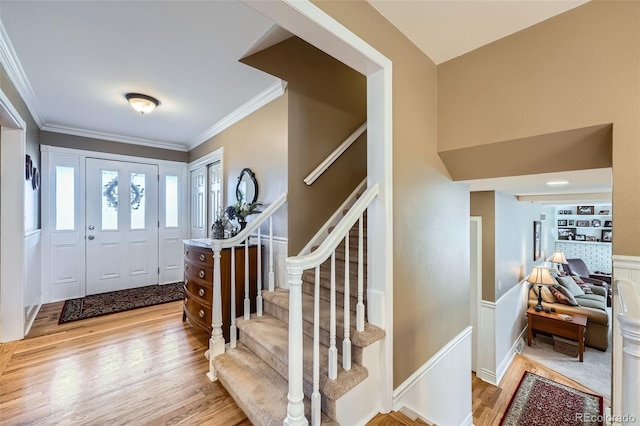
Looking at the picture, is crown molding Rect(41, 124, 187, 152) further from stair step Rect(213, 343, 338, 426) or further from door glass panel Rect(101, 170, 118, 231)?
stair step Rect(213, 343, 338, 426)

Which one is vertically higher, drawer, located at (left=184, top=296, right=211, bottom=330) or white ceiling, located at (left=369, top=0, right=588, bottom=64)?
white ceiling, located at (left=369, top=0, right=588, bottom=64)

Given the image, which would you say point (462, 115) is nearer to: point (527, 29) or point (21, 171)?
point (527, 29)

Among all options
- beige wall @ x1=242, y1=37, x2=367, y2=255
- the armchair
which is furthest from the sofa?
beige wall @ x1=242, y1=37, x2=367, y2=255

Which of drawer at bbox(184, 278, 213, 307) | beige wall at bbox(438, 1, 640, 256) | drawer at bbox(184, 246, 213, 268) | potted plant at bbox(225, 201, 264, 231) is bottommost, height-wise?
drawer at bbox(184, 278, 213, 307)

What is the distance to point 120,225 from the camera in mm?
4332

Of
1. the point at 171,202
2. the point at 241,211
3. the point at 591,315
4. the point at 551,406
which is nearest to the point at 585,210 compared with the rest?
the point at 591,315

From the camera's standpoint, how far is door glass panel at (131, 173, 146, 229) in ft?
14.6

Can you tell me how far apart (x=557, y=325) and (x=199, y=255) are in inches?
229

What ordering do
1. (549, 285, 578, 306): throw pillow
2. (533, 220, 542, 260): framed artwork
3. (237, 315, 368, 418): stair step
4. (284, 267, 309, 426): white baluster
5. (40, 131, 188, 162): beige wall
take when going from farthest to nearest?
(533, 220, 542, 260): framed artwork < (549, 285, 578, 306): throw pillow < (40, 131, 188, 162): beige wall < (237, 315, 368, 418): stair step < (284, 267, 309, 426): white baluster

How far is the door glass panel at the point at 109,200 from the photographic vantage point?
13.8 feet

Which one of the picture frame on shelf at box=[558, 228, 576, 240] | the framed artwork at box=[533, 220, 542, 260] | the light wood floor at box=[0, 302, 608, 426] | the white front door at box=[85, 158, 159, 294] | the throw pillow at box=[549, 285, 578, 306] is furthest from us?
the picture frame on shelf at box=[558, 228, 576, 240]

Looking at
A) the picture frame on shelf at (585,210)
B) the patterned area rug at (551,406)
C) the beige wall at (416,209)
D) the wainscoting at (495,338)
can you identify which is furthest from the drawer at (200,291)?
the picture frame on shelf at (585,210)

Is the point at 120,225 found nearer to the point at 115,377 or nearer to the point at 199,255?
the point at 199,255

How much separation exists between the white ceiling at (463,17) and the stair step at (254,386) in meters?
2.28
